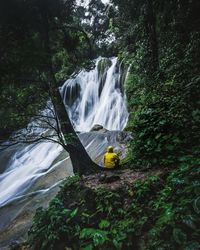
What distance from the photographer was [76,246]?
5.23 metres

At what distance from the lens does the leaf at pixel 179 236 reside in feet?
12.9

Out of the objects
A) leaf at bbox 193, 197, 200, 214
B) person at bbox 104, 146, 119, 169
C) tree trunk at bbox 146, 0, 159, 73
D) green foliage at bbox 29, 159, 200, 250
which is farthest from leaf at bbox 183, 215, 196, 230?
tree trunk at bbox 146, 0, 159, 73

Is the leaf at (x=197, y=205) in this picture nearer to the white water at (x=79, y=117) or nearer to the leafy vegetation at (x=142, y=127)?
the leafy vegetation at (x=142, y=127)

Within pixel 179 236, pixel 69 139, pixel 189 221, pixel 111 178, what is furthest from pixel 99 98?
pixel 179 236

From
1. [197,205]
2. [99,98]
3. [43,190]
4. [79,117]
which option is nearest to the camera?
[197,205]

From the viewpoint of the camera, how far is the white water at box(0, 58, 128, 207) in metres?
13.2

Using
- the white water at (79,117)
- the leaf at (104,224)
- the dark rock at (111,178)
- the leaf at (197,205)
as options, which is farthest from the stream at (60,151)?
the leaf at (197,205)

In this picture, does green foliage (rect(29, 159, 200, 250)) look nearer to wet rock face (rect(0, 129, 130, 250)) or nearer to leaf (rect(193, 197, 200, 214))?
leaf (rect(193, 197, 200, 214))

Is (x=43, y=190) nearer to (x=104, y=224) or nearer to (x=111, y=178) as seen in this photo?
(x=111, y=178)

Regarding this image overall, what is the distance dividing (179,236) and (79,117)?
1778 centimetres

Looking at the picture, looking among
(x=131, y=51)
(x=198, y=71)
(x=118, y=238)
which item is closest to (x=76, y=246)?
(x=118, y=238)

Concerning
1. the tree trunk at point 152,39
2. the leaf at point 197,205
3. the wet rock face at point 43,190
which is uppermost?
the tree trunk at point 152,39

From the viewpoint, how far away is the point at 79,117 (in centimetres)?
2144

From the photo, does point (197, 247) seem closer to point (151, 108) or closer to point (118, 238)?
point (118, 238)
